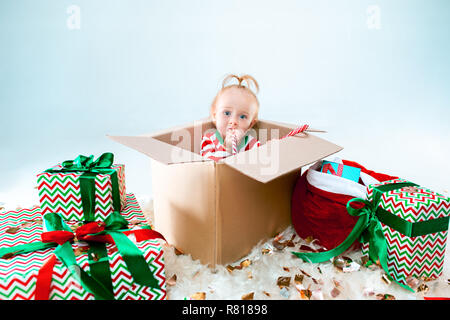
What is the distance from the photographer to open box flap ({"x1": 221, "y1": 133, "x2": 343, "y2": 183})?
1.03 m

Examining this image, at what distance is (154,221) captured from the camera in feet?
5.36

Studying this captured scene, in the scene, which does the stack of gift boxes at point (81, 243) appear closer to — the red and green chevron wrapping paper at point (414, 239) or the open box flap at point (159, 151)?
the open box flap at point (159, 151)

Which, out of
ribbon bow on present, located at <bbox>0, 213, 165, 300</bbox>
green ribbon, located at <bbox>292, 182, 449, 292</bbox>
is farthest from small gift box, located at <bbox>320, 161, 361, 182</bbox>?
ribbon bow on present, located at <bbox>0, 213, 165, 300</bbox>

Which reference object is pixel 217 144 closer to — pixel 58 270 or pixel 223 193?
pixel 223 193

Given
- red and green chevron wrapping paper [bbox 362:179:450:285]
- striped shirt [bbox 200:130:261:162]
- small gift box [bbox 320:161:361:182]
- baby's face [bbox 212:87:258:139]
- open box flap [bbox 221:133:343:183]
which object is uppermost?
baby's face [bbox 212:87:258:139]

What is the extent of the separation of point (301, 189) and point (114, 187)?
0.71 m

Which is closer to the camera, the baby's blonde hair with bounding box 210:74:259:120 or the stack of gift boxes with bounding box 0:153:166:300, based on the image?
the stack of gift boxes with bounding box 0:153:166:300

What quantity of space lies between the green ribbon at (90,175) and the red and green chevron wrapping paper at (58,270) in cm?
8

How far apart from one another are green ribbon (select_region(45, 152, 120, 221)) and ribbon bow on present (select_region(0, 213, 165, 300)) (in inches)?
3.0

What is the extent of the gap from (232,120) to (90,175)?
2.12 ft

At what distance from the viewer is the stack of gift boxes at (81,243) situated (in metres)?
0.99

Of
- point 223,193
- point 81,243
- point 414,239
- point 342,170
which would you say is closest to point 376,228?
point 414,239

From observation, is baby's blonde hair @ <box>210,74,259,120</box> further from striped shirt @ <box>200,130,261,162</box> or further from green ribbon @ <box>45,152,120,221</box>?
green ribbon @ <box>45,152,120,221</box>

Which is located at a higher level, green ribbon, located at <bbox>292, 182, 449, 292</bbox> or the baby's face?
the baby's face
